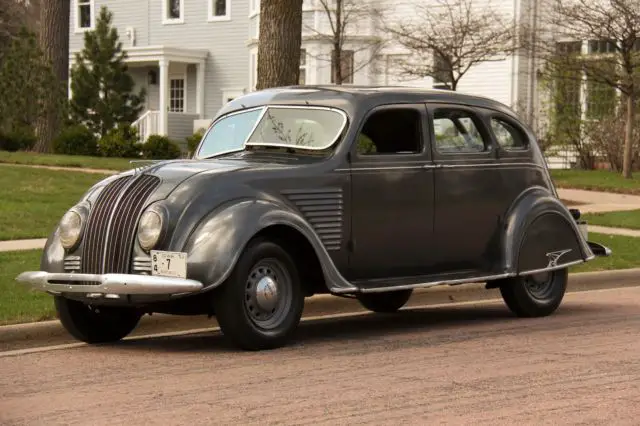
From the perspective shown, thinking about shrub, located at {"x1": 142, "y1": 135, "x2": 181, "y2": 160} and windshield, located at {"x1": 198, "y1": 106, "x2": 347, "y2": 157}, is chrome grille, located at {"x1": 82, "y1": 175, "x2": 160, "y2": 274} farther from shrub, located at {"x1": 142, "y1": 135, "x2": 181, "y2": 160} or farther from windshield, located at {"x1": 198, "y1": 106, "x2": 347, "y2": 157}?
shrub, located at {"x1": 142, "y1": 135, "x2": 181, "y2": 160}

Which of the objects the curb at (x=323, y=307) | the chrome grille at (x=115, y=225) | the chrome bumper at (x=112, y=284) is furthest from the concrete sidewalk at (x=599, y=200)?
the chrome bumper at (x=112, y=284)

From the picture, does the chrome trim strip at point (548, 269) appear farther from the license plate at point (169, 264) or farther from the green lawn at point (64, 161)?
the green lawn at point (64, 161)

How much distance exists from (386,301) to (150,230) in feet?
10.6

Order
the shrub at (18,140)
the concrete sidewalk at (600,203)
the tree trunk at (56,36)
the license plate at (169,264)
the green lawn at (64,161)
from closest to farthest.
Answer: the license plate at (169,264)
the concrete sidewalk at (600,203)
the green lawn at (64,161)
the shrub at (18,140)
the tree trunk at (56,36)

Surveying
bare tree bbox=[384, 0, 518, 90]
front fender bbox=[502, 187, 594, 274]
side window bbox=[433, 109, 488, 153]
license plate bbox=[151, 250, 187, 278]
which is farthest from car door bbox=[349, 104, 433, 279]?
bare tree bbox=[384, 0, 518, 90]

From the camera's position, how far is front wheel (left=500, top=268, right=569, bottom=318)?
1060 cm

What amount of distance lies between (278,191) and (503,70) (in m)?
26.4

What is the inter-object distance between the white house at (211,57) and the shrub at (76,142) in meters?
5.54

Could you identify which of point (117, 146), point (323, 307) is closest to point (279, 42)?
point (323, 307)

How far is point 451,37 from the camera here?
32375 mm

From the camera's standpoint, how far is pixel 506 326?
1020 cm

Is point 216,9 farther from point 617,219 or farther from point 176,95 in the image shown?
point 617,219

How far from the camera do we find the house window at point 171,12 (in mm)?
43500

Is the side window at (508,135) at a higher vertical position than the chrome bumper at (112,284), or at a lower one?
higher
